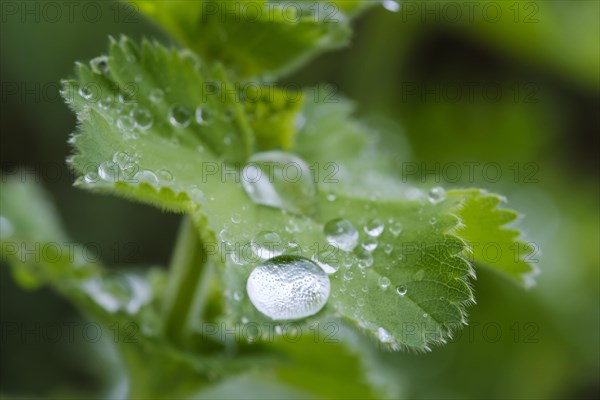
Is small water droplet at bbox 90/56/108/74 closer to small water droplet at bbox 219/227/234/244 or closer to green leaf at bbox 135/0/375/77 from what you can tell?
green leaf at bbox 135/0/375/77

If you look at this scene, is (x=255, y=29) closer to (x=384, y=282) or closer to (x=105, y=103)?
(x=105, y=103)

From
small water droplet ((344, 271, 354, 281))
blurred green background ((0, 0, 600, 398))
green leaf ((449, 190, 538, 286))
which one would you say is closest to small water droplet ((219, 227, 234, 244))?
small water droplet ((344, 271, 354, 281))

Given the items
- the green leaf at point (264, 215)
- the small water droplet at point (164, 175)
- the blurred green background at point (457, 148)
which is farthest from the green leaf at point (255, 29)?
the blurred green background at point (457, 148)

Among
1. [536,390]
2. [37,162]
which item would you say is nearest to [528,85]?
[536,390]

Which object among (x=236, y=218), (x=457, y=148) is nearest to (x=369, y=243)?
(x=236, y=218)

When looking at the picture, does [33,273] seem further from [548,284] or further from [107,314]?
[548,284]

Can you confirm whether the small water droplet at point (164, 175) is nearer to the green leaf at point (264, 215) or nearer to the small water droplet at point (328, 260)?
the green leaf at point (264, 215)
